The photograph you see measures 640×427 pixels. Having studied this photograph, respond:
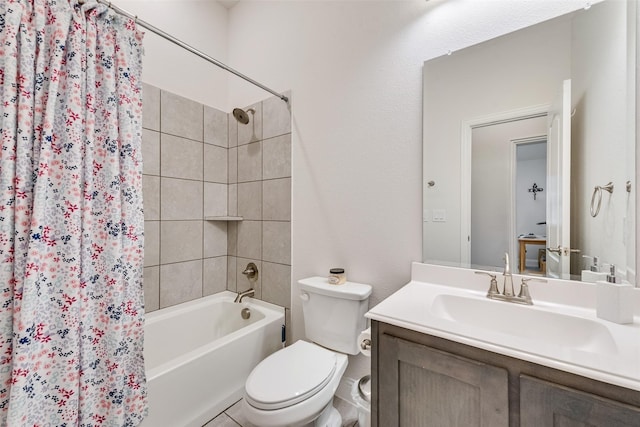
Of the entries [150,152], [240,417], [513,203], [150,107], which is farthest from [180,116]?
[513,203]

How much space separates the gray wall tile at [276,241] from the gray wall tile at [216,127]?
809 mm

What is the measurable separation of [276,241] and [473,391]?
1407mm

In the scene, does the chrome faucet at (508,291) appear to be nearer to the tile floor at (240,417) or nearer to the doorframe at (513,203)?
the doorframe at (513,203)

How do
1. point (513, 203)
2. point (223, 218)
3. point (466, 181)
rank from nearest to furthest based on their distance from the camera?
point (513, 203)
point (466, 181)
point (223, 218)

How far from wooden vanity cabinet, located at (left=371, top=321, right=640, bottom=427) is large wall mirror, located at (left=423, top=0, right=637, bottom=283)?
56 centimetres

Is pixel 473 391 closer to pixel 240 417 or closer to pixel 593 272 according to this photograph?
pixel 593 272

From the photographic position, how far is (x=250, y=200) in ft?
6.88

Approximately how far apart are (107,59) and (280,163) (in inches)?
40.3

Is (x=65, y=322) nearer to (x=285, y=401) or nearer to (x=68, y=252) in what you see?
(x=68, y=252)

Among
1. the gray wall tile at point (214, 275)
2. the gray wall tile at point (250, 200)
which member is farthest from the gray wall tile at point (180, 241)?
the gray wall tile at point (250, 200)

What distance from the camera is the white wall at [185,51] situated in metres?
1.80

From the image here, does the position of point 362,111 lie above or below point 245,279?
above

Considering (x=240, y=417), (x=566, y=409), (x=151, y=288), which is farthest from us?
(x=151, y=288)

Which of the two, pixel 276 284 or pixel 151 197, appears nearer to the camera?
pixel 151 197
